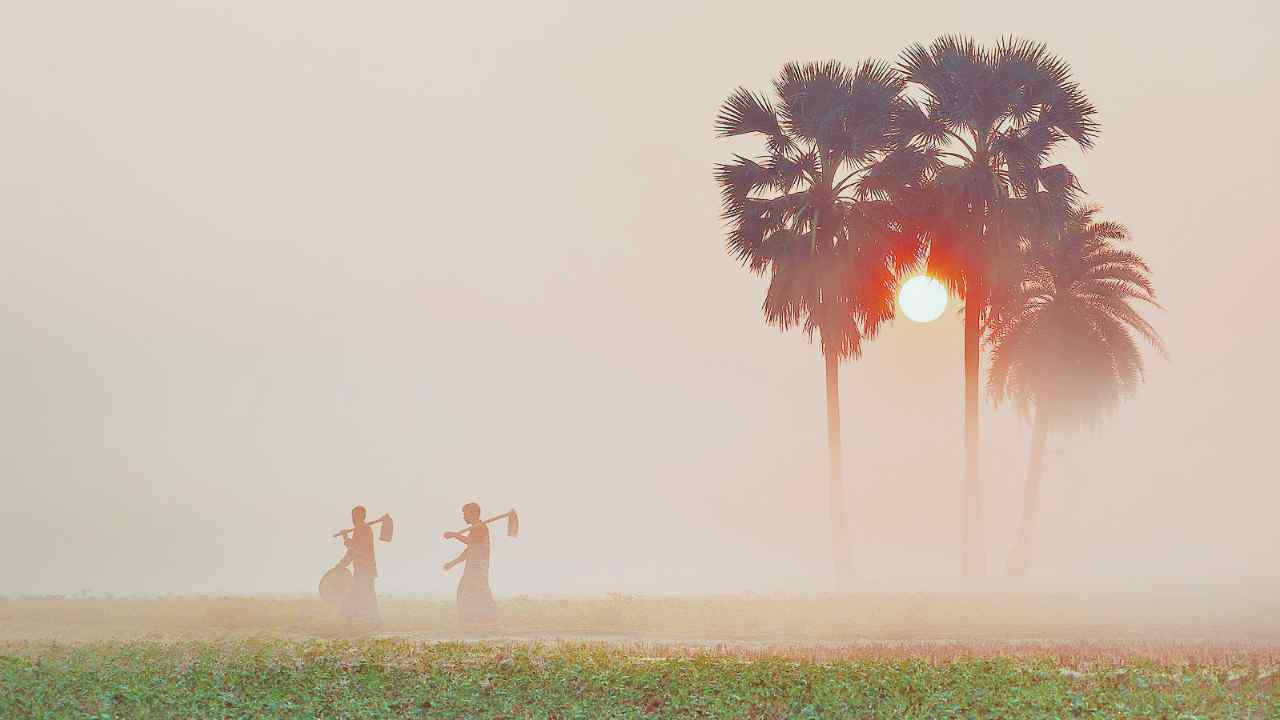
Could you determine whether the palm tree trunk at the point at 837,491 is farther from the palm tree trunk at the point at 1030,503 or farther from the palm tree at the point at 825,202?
the palm tree trunk at the point at 1030,503

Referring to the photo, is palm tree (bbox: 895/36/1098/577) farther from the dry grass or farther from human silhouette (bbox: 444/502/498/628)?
human silhouette (bbox: 444/502/498/628)

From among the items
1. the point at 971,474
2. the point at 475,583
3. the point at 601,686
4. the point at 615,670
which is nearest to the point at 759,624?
the point at 475,583

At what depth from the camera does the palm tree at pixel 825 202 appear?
147 feet

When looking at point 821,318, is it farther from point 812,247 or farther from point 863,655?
point 863,655

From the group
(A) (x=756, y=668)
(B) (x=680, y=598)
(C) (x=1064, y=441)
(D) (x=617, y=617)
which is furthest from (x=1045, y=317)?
(A) (x=756, y=668)

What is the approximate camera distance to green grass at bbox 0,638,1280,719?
59.6 feet

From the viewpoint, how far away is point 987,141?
151ft

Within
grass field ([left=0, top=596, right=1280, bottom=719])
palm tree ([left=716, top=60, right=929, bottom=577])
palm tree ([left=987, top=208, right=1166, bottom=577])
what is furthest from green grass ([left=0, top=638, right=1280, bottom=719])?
palm tree ([left=987, top=208, right=1166, bottom=577])

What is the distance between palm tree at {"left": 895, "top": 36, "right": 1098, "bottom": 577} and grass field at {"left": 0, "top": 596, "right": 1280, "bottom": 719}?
16.0 metres

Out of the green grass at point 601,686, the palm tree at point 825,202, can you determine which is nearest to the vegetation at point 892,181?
the palm tree at point 825,202

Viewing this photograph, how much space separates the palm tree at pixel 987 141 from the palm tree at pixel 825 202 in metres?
Answer: 1.05

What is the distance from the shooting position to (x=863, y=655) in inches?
936

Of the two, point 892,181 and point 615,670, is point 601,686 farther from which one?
point 892,181

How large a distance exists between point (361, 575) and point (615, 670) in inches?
497
